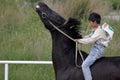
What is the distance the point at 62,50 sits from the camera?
26.4 feet

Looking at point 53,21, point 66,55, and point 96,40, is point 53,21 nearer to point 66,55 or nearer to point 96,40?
point 66,55

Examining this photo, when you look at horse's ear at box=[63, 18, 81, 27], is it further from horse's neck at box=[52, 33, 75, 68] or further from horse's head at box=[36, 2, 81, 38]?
horse's neck at box=[52, 33, 75, 68]

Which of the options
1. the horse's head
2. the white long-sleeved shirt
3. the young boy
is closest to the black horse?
the horse's head

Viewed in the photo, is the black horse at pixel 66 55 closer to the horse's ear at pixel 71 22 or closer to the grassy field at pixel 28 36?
the horse's ear at pixel 71 22

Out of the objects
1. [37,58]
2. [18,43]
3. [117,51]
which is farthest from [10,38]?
[117,51]

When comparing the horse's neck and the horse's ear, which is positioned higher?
the horse's ear

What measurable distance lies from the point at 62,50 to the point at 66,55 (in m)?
0.10

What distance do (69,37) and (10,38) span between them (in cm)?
573

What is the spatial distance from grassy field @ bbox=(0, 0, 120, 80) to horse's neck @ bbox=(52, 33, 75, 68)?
9.95 ft

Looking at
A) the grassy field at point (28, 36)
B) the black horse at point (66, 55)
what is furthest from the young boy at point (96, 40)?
the grassy field at point (28, 36)

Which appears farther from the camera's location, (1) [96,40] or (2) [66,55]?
(2) [66,55]

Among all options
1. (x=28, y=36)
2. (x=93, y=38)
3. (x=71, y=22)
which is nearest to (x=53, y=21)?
(x=71, y=22)

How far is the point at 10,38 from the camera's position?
13.5 meters

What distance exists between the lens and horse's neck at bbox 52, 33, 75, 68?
8008 millimetres
